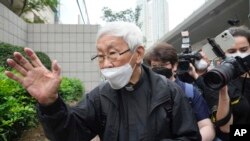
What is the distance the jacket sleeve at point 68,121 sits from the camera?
204cm

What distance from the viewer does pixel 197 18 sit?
1227cm

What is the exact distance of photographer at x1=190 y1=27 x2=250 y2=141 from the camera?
7.99 feet

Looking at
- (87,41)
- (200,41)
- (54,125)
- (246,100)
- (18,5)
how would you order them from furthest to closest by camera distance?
(200,41) < (18,5) < (87,41) < (246,100) < (54,125)

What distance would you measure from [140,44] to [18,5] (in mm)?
12926

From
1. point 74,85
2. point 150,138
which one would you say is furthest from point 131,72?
point 74,85

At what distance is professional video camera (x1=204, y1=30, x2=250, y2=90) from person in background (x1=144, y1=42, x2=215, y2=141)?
1.45 feet

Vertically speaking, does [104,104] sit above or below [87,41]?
below

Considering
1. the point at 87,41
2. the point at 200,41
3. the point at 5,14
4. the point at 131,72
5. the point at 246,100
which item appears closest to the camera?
the point at 131,72

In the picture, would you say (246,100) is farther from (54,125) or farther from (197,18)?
(197,18)

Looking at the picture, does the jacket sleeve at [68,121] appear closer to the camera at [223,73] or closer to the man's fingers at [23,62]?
the man's fingers at [23,62]

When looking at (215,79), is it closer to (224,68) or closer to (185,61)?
(224,68)

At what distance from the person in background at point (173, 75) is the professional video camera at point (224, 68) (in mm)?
441

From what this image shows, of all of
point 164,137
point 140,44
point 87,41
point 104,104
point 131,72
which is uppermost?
point 87,41

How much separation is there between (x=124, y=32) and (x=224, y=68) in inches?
21.7
